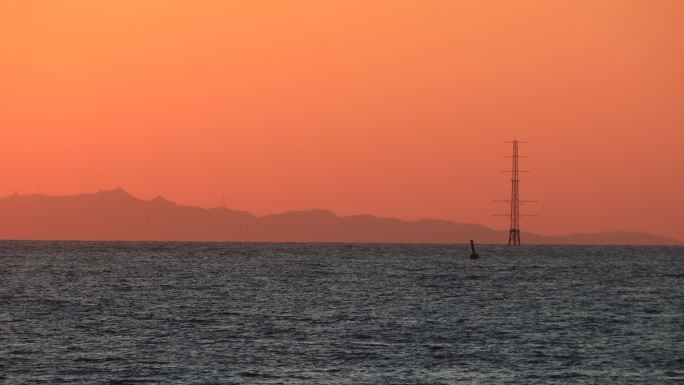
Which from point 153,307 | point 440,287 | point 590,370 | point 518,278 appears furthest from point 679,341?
point 518,278

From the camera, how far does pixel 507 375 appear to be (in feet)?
187

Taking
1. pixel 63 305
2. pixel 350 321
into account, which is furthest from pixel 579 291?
pixel 63 305

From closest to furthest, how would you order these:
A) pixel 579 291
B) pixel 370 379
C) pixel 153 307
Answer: pixel 370 379 → pixel 153 307 → pixel 579 291

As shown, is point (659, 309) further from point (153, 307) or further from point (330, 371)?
point (330, 371)

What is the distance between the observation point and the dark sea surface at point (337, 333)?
57.2 meters

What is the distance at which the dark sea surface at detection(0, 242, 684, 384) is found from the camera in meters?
57.2

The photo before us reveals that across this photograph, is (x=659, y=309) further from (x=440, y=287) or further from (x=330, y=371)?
(x=330, y=371)

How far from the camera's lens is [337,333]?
75.2 metres

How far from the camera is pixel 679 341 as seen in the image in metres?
71.5

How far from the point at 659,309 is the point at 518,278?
5873 centimetres

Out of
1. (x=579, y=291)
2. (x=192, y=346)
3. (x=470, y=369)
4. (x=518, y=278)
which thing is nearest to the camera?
(x=470, y=369)

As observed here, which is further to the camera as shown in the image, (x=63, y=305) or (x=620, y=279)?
(x=620, y=279)

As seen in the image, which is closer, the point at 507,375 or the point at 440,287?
the point at 507,375

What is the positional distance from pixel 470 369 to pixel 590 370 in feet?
19.5
